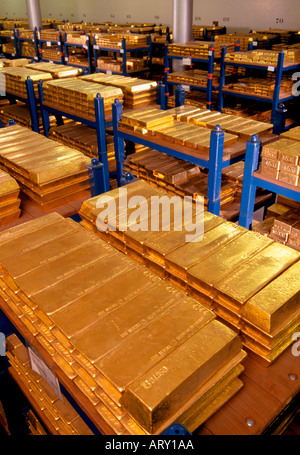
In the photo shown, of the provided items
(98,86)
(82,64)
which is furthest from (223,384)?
(82,64)

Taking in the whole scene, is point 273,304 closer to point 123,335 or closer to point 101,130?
point 123,335

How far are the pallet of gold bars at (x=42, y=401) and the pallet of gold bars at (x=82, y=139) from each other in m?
3.62

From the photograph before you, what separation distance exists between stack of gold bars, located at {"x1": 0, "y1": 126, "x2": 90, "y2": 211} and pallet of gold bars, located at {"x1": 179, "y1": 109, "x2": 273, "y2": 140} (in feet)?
5.49

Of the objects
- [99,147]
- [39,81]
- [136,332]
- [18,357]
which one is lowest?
[18,357]

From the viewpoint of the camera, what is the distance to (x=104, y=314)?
6.38 ft

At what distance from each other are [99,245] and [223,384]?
1126mm

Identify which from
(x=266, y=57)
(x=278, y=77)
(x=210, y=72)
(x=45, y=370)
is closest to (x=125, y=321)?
(x=45, y=370)

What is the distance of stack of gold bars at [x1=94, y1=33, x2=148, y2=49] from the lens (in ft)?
35.1

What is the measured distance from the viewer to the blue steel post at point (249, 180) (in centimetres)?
364

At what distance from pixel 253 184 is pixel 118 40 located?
8679 millimetres

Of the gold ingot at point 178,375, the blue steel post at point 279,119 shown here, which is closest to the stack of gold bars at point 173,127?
the blue steel post at point 279,119

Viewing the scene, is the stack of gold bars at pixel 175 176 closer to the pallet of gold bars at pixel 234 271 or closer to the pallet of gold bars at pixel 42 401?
the pallet of gold bars at pixel 234 271
